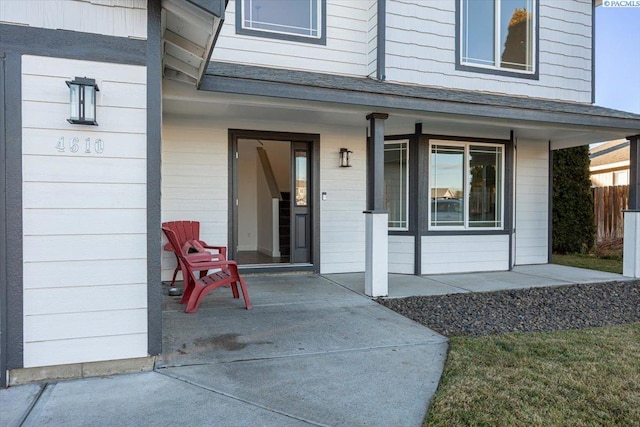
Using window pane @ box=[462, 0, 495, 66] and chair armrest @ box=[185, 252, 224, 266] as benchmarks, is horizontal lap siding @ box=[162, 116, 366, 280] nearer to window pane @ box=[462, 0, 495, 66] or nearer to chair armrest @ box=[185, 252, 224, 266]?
chair armrest @ box=[185, 252, 224, 266]

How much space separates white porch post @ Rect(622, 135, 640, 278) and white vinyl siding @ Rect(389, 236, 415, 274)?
3.54m

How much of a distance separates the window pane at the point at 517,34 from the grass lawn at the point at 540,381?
16.7 feet

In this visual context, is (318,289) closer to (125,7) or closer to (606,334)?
(606,334)

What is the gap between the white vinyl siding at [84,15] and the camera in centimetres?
271

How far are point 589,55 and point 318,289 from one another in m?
6.67

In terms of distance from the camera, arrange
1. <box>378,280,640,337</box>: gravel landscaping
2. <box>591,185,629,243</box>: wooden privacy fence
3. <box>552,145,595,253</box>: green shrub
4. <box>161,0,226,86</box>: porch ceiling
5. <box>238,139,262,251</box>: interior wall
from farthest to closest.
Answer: <box>591,185,629,243</box>: wooden privacy fence
<box>552,145,595,253</box>: green shrub
<box>238,139,262,251</box>: interior wall
<box>378,280,640,337</box>: gravel landscaping
<box>161,0,226,86</box>: porch ceiling

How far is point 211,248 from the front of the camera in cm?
577

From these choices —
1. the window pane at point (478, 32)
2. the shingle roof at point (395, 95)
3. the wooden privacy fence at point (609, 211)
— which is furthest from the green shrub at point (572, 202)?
the window pane at point (478, 32)

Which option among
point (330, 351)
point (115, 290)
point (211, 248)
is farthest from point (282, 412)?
point (211, 248)

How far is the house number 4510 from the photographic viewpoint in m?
2.80

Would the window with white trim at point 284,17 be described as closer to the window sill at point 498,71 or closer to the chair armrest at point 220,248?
the window sill at point 498,71

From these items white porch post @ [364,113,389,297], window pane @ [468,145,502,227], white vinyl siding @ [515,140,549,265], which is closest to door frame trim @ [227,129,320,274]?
white porch post @ [364,113,389,297]

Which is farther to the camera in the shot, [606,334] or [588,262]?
[588,262]

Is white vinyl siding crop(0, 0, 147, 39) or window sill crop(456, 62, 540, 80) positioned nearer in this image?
white vinyl siding crop(0, 0, 147, 39)
